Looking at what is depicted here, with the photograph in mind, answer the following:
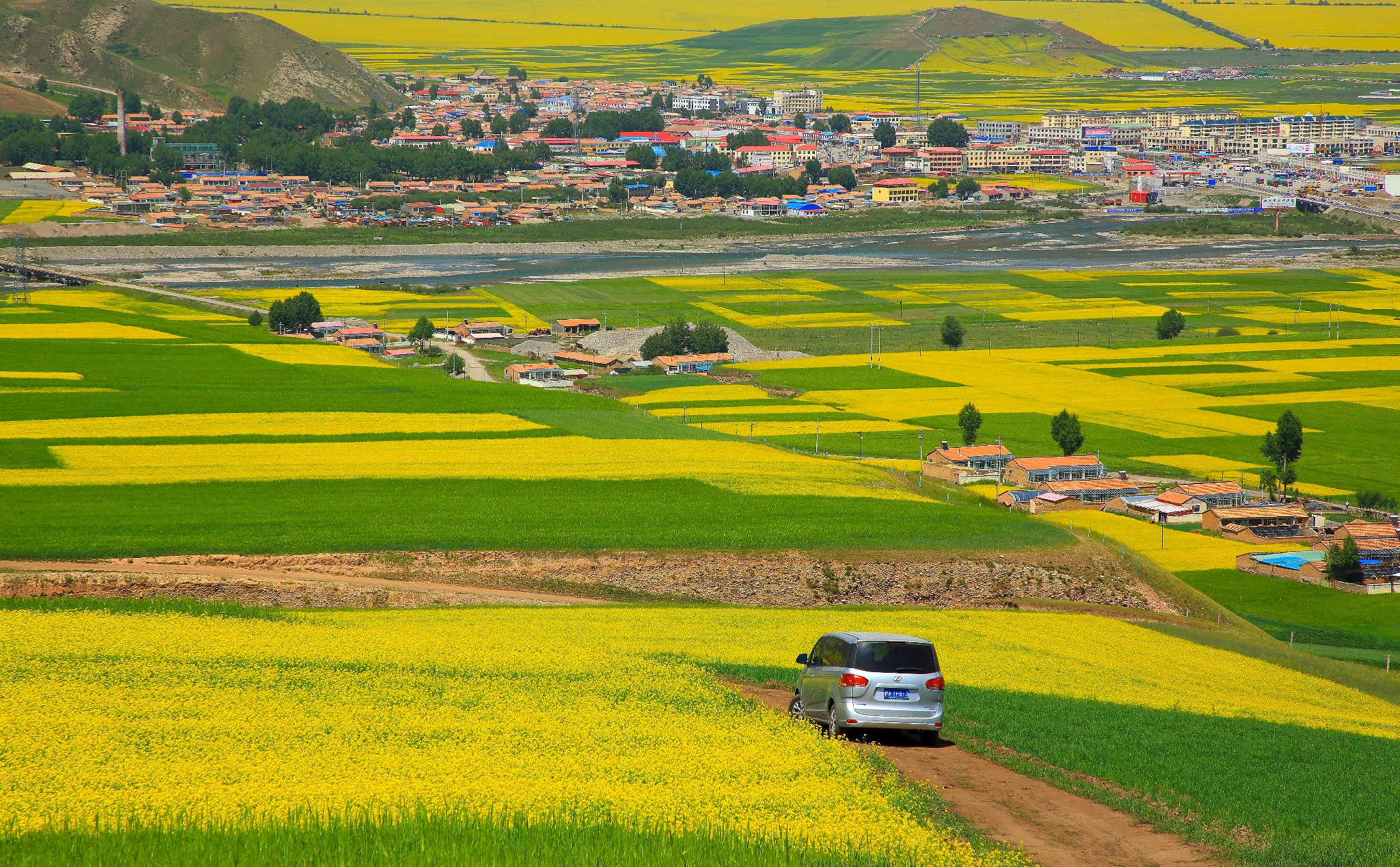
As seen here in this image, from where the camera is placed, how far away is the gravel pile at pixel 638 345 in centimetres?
8931

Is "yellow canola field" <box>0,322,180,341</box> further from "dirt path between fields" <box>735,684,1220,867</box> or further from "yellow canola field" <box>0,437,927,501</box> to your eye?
"dirt path between fields" <box>735,684,1220,867</box>

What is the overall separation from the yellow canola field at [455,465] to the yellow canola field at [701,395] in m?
20.0

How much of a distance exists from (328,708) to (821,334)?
8046 cm

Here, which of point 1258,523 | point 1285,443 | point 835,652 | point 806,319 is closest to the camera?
point 835,652

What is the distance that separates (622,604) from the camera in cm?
3228

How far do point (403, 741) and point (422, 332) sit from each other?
76884 mm

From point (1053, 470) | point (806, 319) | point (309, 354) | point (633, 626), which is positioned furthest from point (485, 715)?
point (806, 319)

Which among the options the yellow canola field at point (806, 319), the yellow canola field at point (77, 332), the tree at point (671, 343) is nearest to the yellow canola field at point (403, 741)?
the yellow canola field at point (77, 332)

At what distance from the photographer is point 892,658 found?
17500 millimetres

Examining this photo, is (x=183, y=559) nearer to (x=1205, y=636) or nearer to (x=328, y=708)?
(x=328, y=708)

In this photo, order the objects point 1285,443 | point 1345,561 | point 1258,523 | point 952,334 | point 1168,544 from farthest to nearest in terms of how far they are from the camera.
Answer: point 952,334 < point 1285,443 < point 1258,523 < point 1168,544 < point 1345,561

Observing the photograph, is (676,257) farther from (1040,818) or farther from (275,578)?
(1040,818)

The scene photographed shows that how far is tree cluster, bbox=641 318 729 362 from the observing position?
8781 cm

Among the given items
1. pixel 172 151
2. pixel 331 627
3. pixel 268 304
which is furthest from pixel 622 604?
pixel 172 151
